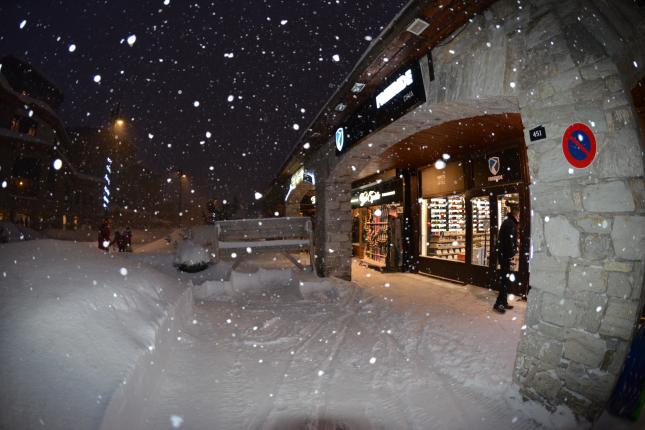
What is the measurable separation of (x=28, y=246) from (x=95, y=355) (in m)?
3.02

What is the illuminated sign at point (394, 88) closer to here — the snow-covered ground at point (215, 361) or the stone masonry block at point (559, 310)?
the stone masonry block at point (559, 310)

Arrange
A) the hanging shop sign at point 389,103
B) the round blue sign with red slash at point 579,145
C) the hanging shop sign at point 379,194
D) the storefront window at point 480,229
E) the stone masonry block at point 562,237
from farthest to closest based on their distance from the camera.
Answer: the hanging shop sign at point 379,194, the storefront window at point 480,229, the hanging shop sign at point 389,103, the stone masonry block at point 562,237, the round blue sign with red slash at point 579,145

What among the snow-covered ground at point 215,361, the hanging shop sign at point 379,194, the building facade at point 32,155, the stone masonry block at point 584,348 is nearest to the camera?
the snow-covered ground at point 215,361

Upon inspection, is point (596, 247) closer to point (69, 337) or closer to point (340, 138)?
point (69, 337)

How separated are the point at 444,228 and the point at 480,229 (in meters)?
1.70

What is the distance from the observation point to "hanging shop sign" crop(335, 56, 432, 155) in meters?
4.85

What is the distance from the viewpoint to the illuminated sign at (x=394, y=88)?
16.6 ft

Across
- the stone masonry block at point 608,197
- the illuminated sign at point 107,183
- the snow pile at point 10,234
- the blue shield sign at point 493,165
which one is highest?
the illuminated sign at point 107,183

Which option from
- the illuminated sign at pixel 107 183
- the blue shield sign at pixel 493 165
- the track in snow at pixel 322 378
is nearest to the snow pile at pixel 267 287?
the track in snow at pixel 322 378

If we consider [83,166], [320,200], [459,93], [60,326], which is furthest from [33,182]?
[459,93]

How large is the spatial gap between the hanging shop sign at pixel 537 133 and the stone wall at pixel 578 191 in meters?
0.06

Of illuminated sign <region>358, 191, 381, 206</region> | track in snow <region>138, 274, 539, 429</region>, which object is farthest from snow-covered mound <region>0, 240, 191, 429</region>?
illuminated sign <region>358, 191, 381, 206</region>

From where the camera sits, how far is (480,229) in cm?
888

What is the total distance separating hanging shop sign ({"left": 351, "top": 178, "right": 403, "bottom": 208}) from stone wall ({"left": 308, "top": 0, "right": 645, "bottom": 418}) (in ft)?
27.4
